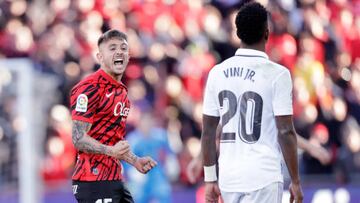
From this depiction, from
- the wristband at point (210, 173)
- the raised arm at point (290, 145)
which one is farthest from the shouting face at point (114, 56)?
the raised arm at point (290, 145)

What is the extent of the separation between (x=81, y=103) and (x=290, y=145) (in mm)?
1289

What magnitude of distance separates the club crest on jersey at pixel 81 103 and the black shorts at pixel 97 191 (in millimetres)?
455

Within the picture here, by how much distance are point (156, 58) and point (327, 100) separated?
2.71m

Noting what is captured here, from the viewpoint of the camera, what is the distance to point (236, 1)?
15234mm

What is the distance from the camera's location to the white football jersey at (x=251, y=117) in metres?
5.30

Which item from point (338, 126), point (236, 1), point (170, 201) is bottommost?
point (170, 201)

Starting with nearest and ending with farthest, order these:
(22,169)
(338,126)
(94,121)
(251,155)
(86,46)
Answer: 1. (251,155)
2. (94,121)
3. (22,169)
4. (338,126)
5. (86,46)

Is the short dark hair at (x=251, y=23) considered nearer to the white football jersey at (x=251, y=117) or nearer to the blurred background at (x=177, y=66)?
the white football jersey at (x=251, y=117)

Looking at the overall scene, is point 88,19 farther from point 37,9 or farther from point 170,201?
point 170,201

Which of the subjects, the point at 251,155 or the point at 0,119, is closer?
the point at 251,155

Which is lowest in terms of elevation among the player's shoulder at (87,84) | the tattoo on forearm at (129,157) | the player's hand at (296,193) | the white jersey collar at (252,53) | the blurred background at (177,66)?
the player's hand at (296,193)

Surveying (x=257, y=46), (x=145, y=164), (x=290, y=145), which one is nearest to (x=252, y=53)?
(x=257, y=46)

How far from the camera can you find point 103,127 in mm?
5852

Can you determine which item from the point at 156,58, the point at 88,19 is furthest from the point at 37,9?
the point at 156,58
